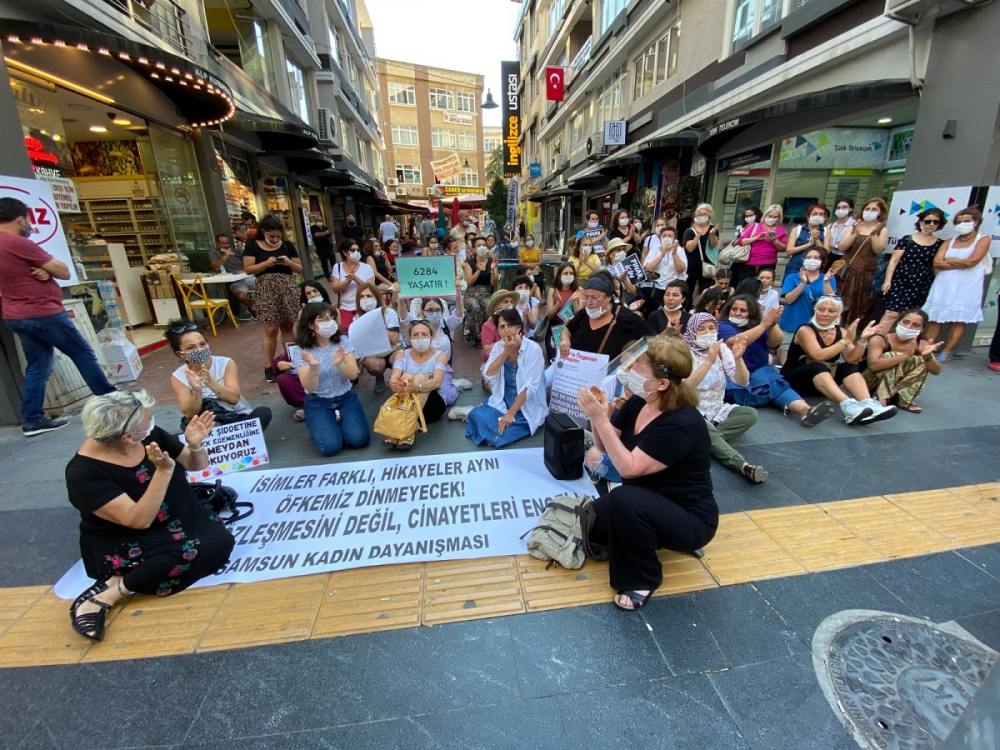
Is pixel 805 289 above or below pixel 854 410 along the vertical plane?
above

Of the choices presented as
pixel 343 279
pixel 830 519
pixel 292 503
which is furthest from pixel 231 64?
pixel 830 519

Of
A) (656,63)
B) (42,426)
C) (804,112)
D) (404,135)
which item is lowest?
(42,426)

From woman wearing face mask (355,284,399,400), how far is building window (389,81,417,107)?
50.1m

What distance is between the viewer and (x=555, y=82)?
2505cm

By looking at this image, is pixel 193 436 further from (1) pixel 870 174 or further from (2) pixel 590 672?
(1) pixel 870 174

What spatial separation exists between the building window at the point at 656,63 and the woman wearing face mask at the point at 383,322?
13.0 meters

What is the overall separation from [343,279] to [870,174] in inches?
435

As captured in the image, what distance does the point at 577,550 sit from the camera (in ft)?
8.79

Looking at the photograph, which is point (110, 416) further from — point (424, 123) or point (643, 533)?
point (424, 123)

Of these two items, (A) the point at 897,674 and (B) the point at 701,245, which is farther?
(B) the point at 701,245

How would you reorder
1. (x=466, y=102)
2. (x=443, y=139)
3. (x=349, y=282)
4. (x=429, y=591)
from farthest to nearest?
(x=466, y=102), (x=443, y=139), (x=349, y=282), (x=429, y=591)

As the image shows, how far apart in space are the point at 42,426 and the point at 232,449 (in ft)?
8.35

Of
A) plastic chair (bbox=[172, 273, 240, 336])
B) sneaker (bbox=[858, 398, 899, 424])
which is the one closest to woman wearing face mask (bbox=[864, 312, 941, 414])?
sneaker (bbox=[858, 398, 899, 424])

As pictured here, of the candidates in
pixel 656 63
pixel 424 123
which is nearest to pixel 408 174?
pixel 424 123
